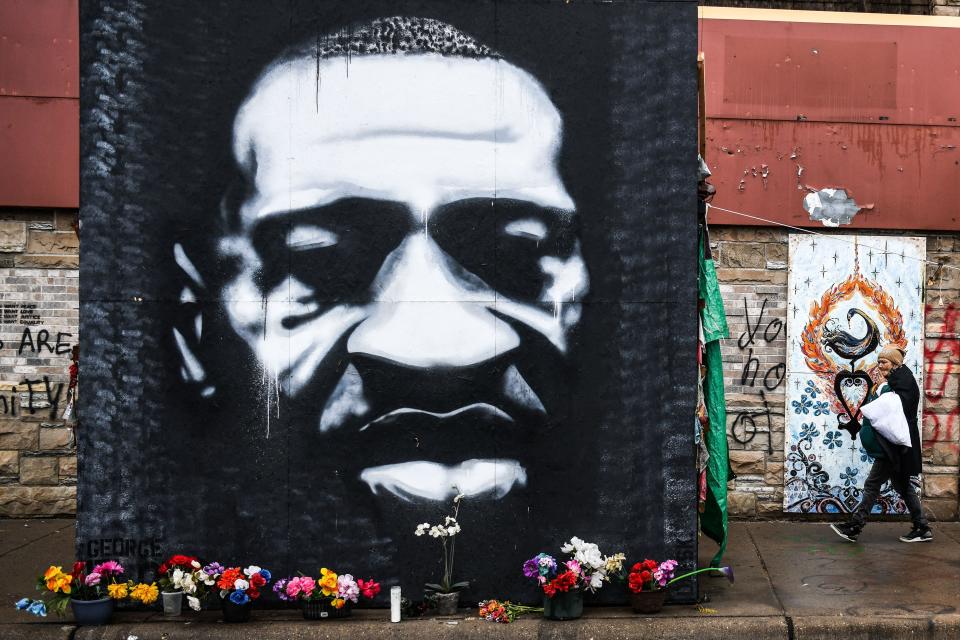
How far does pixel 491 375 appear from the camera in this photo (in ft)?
20.3

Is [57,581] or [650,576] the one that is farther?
[650,576]

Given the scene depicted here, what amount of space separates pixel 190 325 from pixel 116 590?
65.9 inches

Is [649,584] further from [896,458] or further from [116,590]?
[116,590]

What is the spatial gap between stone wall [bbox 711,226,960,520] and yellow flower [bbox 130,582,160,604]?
16.6ft

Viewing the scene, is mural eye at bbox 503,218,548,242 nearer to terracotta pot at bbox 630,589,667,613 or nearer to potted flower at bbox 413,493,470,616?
potted flower at bbox 413,493,470,616

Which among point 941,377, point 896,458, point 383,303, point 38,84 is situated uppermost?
point 38,84

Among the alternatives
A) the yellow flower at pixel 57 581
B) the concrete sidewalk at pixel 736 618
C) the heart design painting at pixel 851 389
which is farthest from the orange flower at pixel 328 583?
the heart design painting at pixel 851 389

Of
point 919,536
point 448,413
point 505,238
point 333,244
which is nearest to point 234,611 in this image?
point 448,413

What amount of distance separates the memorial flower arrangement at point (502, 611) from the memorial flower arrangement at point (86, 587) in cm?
201

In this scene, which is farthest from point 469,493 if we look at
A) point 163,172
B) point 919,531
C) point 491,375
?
point 919,531

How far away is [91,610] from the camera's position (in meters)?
5.79

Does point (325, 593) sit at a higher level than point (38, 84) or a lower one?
lower

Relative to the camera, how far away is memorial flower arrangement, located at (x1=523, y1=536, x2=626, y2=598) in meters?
5.73

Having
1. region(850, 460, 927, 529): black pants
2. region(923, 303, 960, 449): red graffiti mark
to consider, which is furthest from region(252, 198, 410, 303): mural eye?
region(923, 303, 960, 449): red graffiti mark
